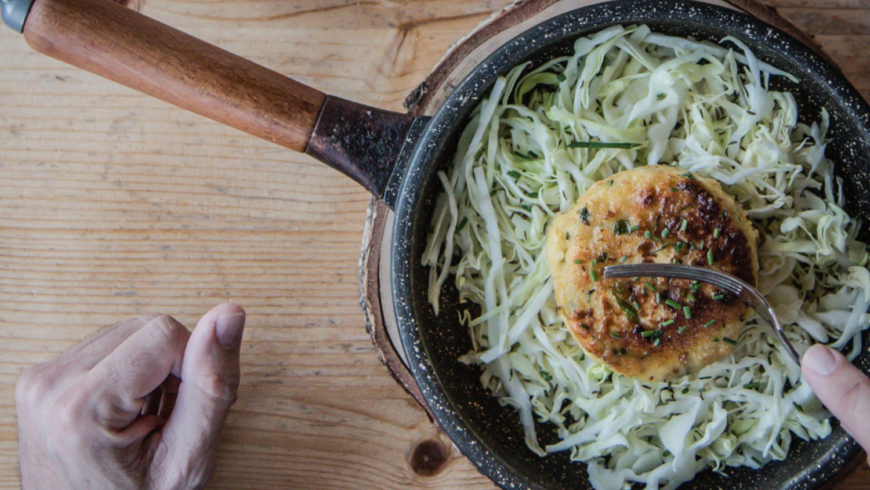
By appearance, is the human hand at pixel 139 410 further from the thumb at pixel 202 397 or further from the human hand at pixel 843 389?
the human hand at pixel 843 389

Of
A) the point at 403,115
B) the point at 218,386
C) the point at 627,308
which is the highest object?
the point at 403,115

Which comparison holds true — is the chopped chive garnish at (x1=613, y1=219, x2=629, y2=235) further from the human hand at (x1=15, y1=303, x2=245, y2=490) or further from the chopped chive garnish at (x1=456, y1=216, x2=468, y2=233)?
the human hand at (x1=15, y1=303, x2=245, y2=490)

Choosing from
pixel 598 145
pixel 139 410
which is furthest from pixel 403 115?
pixel 139 410

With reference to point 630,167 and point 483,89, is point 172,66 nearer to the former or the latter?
point 483,89

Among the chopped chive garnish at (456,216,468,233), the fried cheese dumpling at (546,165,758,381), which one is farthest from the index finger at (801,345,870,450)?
the chopped chive garnish at (456,216,468,233)

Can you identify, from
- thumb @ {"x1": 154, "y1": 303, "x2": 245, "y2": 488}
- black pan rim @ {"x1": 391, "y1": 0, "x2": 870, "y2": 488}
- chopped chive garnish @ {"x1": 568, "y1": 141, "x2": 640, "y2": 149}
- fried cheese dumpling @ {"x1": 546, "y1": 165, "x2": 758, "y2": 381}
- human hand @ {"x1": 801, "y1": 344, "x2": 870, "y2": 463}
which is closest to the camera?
human hand @ {"x1": 801, "y1": 344, "x2": 870, "y2": 463}

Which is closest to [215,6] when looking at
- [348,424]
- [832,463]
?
[348,424]

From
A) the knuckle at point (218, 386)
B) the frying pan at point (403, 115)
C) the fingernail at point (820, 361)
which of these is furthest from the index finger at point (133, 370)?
the fingernail at point (820, 361)
